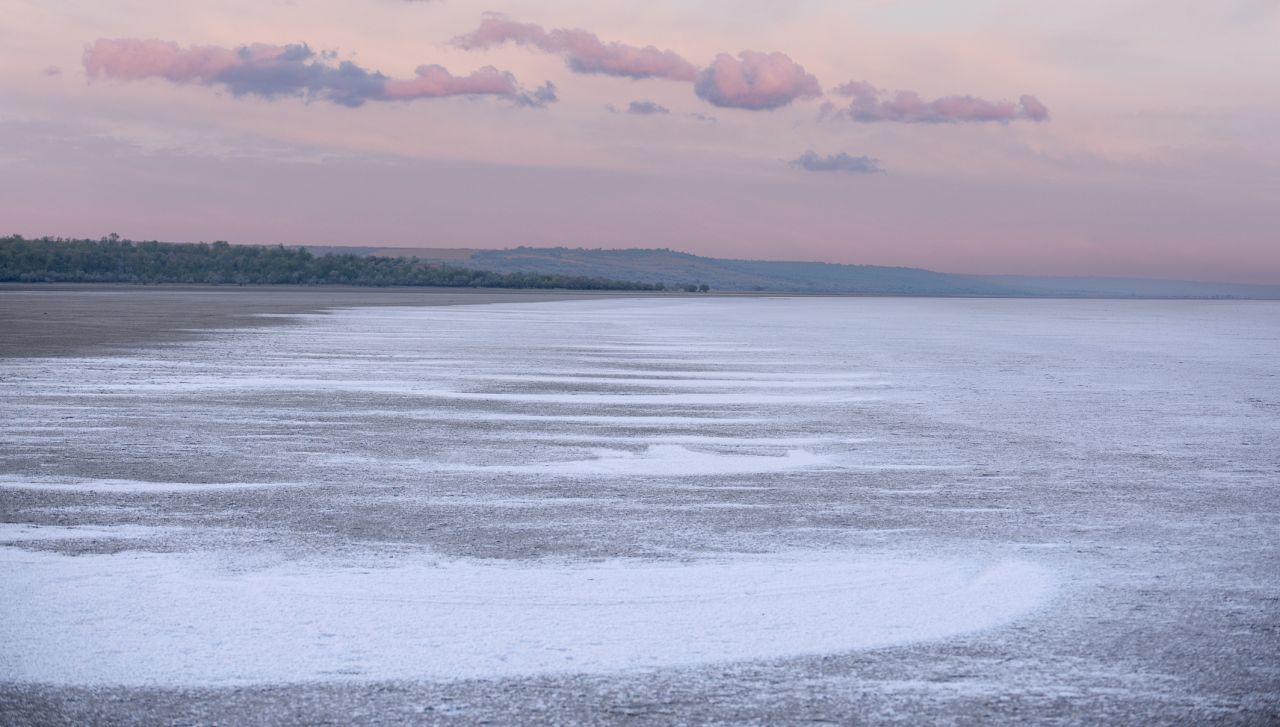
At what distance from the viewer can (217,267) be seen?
415 feet

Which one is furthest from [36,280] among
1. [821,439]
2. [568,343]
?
[821,439]

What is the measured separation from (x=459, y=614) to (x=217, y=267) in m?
128

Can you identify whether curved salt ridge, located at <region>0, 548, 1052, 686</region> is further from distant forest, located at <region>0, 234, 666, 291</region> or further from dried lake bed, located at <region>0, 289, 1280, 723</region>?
distant forest, located at <region>0, 234, 666, 291</region>

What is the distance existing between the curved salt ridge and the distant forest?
330 ft

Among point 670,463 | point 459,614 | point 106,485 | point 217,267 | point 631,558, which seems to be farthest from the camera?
point 217,267

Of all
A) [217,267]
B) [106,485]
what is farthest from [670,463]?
[217,267]

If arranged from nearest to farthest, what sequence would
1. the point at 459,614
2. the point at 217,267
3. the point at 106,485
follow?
the point at 459,614 → the point at 106,485 → the point at 217,267

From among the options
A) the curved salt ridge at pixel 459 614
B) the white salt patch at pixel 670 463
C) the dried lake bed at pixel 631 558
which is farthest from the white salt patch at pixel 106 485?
the curved salt ridge at pixel 459 614

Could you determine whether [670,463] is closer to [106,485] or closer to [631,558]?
[631,558]

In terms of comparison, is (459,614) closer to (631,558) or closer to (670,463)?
(631,558)

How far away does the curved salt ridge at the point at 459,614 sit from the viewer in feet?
15.1

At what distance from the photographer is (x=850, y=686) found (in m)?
4.38

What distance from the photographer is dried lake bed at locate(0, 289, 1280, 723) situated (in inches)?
171

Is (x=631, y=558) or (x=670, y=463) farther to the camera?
(x=670, y=463)
